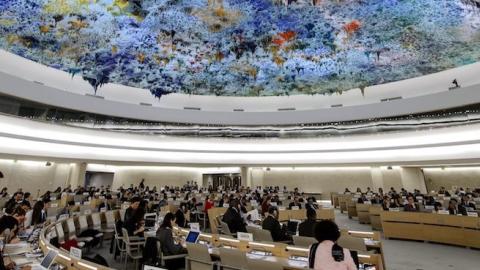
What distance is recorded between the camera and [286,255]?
4.05m

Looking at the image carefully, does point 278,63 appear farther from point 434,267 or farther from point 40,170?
point 40,170

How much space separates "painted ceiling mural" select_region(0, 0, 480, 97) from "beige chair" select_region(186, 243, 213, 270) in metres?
7.14

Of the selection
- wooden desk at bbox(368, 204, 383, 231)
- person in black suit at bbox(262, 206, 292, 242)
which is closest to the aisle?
wooden desk at bbox(368, 204, 383, 231)

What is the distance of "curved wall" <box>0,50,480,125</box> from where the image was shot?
11.6 m

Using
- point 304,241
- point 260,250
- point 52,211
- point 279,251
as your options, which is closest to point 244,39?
point 304,241

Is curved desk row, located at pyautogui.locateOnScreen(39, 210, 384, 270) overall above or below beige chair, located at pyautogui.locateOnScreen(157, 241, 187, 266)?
above

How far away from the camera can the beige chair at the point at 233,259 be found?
3.48 m

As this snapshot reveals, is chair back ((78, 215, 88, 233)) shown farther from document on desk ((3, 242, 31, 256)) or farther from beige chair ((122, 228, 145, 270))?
document on desk ((3, 242, 31, 256))

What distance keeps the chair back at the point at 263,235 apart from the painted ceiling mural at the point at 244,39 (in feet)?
21.9

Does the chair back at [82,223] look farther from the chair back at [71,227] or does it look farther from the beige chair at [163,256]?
the beige chair at [163,256]

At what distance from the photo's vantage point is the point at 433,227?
764cm

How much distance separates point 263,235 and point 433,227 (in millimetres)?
5715

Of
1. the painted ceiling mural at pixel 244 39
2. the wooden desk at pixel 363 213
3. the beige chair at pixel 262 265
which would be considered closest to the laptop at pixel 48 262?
the beige chair at pixel 262 265

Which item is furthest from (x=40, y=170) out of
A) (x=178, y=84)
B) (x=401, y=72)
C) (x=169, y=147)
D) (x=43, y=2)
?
(x=401, y=72)
